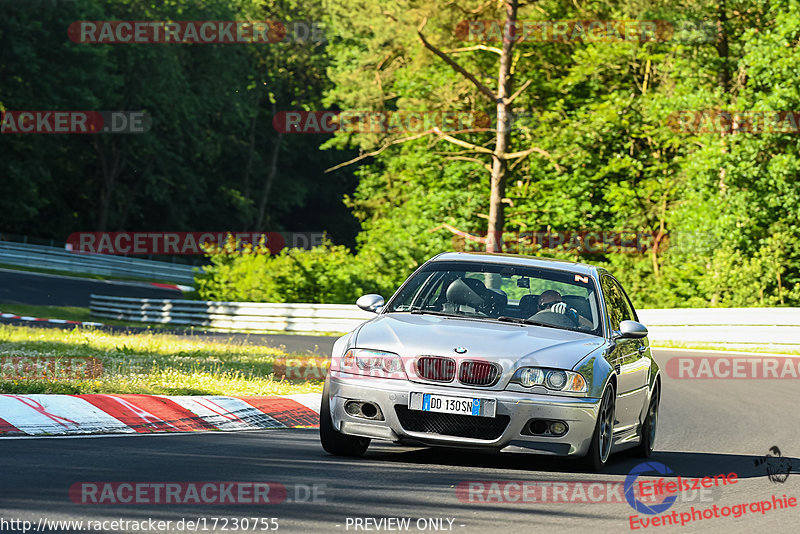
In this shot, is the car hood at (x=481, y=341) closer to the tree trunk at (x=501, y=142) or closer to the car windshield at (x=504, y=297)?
the car windshield at (x=504, y=297)

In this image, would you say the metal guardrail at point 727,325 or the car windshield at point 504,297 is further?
the metal guardrail at point 727,325

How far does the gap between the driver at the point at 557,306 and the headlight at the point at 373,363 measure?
172cm

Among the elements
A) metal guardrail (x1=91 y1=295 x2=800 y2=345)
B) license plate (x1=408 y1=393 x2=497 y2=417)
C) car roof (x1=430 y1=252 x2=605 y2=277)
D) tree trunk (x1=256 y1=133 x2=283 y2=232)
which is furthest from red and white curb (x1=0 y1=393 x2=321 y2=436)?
tree trunk (x1=256 y1=133 x2=283 y2=232)

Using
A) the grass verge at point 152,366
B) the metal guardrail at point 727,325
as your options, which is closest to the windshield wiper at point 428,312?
the grass verge at point 152,366

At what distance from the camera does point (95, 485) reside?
7.27 meters

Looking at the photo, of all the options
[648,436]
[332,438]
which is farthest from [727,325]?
[332,438]

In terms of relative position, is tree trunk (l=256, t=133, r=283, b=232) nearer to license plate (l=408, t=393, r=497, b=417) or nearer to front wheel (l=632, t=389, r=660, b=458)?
front wheel (l=632, t=389, r=660, b=458)

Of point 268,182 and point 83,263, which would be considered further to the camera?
point 268,182

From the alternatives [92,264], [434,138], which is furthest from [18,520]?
[92,264]

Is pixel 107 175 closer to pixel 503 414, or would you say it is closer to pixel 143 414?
pixel 143 414

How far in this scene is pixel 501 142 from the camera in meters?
38.0

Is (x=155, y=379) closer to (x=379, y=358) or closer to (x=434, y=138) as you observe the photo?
(x=379, y=358)

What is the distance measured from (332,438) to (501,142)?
96.4ft

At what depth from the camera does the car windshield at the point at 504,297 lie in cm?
991
